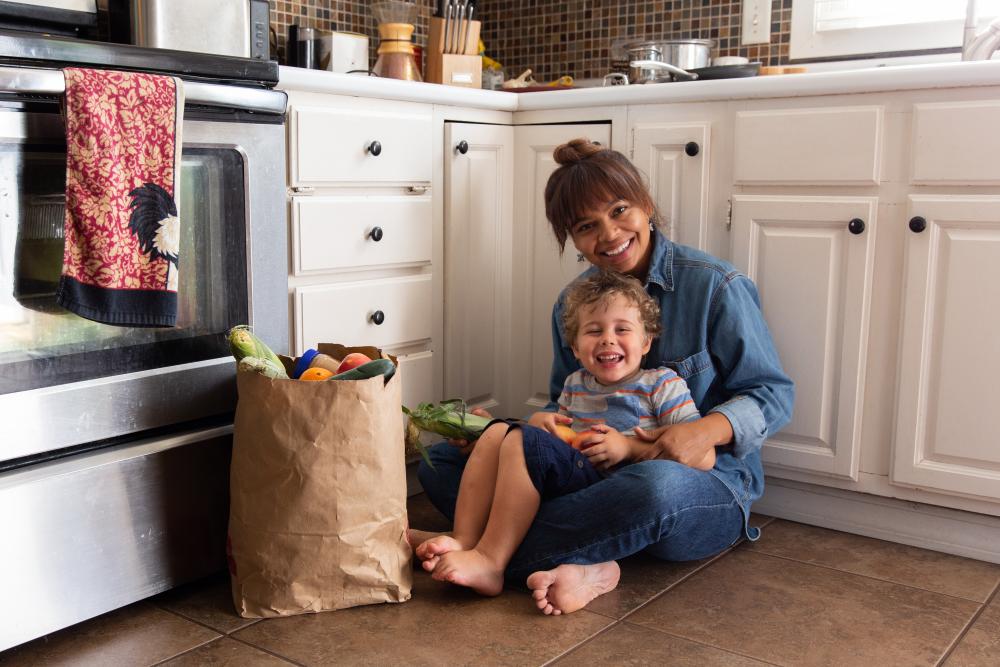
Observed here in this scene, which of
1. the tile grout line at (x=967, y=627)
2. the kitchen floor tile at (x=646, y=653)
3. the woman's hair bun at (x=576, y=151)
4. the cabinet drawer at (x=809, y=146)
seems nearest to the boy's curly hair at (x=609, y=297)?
the woman's hair bun at (x=576, y=151)

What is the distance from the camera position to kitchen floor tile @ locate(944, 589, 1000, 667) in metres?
Result: 1.44

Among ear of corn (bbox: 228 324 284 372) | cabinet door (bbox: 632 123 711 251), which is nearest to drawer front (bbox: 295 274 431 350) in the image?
ear of corn (bbox: 228 324 284 372)

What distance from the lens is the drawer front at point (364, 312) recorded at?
1901 mm

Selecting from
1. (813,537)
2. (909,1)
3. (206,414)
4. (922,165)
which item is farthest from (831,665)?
(909,1)

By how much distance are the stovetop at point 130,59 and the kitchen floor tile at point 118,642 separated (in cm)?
79

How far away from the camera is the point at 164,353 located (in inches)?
61.1

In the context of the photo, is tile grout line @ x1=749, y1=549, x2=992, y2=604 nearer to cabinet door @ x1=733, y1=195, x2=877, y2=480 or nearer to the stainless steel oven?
cabinet door @ x1=733, y1=195, x2=877, y2=480

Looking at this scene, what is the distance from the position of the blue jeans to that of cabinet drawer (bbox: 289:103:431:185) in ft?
2.34

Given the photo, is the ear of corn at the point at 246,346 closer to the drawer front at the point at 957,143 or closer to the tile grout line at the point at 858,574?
the tile grout line at the point at 858,574

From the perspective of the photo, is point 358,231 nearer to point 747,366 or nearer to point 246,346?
point 246,346

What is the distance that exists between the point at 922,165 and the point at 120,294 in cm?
131

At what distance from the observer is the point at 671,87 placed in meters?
2.05

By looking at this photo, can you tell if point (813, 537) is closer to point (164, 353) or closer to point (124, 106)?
point (164, 353)

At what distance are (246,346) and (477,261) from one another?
801 mm
